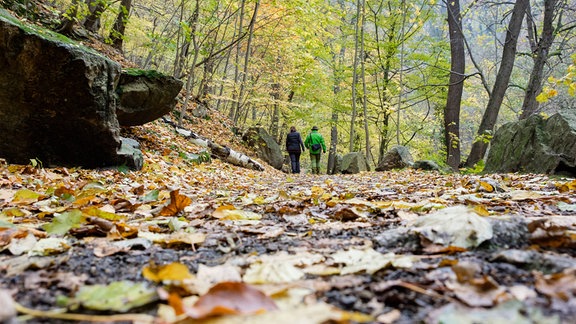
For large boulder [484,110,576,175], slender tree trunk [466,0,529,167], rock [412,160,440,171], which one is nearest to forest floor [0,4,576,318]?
large boulder [484,110,576,175]

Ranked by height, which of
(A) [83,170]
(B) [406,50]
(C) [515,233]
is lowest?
(A) [83,170]

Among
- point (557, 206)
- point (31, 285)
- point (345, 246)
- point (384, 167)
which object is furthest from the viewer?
point (384, 167)

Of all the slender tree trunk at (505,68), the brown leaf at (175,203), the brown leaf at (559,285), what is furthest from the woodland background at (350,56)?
the brown leaf at (559,285)

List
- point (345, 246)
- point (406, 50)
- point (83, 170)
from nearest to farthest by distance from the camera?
point (345, 246) < point (83, 170) < point (406, 50)

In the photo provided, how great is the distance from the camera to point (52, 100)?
4.04m

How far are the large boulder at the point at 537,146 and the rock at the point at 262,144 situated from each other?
8122 millimetres

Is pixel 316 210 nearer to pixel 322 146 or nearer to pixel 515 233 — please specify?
pixel 515 233

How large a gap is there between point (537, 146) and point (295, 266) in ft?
19.9

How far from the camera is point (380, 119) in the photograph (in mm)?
16562

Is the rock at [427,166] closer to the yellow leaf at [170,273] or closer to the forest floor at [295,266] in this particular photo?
the forest floor at [295,266]

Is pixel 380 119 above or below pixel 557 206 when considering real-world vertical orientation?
above

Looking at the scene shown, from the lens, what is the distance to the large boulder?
494cm

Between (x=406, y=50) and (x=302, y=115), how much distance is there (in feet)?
17.3

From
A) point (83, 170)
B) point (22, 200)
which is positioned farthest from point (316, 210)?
point (83, 170)
